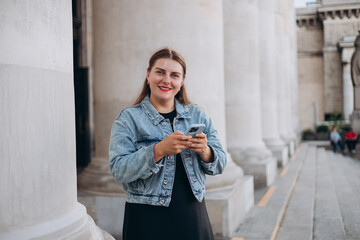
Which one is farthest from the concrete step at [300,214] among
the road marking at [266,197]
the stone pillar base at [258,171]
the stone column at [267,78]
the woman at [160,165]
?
the woman at [160,165]

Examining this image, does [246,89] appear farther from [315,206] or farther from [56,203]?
[56,203]

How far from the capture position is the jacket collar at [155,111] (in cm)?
246

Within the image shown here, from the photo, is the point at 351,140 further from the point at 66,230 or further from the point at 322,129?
the point at 66,230

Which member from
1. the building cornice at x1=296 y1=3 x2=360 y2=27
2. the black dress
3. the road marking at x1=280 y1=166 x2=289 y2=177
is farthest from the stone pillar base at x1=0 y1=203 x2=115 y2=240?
the building cornice at x1=296 y1=3 x2=360 y2=27

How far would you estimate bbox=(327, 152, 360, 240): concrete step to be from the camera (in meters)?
6.39

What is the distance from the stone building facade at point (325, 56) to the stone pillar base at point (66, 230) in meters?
40.8

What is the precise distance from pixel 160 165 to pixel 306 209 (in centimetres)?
618

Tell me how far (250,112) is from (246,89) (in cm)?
63

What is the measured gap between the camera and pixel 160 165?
2.27 metres

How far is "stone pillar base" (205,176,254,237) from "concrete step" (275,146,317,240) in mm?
700

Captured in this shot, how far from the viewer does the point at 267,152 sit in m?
10.5

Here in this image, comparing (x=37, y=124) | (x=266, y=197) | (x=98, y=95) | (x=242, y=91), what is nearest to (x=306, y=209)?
(x=266, y=197)

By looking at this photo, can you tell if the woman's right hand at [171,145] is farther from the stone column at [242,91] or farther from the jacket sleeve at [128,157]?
the stone column at [242,91]

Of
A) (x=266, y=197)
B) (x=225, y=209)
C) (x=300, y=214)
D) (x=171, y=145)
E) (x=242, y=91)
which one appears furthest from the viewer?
(x=242, y=91)
